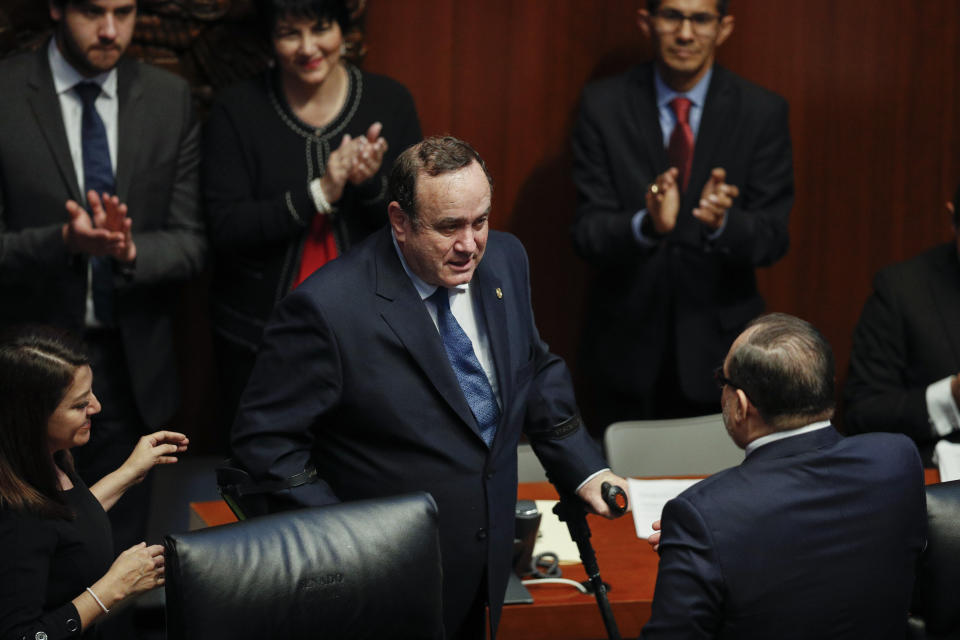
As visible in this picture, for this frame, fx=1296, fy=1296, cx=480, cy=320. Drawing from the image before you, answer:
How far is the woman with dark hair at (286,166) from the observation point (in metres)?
3.75

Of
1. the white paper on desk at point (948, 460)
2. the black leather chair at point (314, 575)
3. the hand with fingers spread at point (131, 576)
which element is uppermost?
the black leather chair at point (314, 575)

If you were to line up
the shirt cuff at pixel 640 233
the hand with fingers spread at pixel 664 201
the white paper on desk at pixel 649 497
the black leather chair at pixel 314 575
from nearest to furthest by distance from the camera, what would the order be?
the black leather chair at pixel 314 575 < the white paper on desk at pixel 649 497 < the hand with fingers spread at pixel 664 201 < the shirt cuff at pixel 640 233

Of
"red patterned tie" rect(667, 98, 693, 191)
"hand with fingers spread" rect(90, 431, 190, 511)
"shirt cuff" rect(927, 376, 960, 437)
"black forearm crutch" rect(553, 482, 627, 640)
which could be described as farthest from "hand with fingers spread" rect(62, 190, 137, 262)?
"shirt cuff" rect(927, 376, 960, 437)

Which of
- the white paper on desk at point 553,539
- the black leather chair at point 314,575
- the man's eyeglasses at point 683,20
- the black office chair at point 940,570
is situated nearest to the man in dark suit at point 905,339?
the man's eyeglasses at point 683,20

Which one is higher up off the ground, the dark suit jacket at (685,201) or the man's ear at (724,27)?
the man's ear at (724,27)

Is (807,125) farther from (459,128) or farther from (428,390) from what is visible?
(428,390)

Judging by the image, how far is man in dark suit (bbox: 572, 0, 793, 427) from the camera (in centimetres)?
418

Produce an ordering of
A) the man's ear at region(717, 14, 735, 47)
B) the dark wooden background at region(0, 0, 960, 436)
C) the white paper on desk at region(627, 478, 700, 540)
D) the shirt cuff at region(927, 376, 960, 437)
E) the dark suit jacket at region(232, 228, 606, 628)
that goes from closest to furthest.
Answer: the dark suit jacket at region(232, 228, 606, 628) < the white paper on desk at region(627, 478, 700, 540) < the shirt cuff at region(927, 376, 960, 437) < the man's ear at region(717, 14, 735, 47) < the dark wooden background at region(0, 0, 960, 436)

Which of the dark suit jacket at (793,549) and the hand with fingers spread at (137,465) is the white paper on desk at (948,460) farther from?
the hand with fingers spread at (137,465)

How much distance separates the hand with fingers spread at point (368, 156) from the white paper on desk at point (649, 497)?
114 centimetres

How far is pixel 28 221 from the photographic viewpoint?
3641mm

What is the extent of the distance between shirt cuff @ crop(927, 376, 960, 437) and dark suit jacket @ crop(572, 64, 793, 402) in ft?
2.52

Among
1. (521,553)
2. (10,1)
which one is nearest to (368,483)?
(521,553)

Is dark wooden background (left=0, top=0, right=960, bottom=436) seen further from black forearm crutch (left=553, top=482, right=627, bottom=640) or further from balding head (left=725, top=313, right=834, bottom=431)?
balding head (left=725, top=313, right=834, bottom=431)
